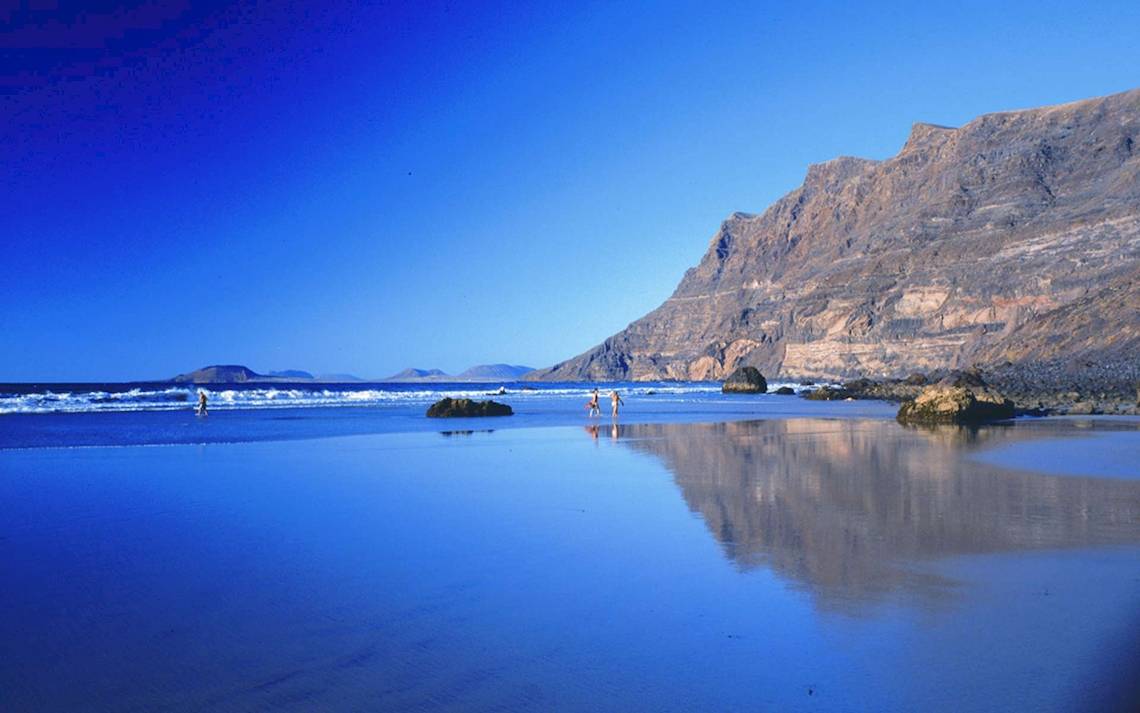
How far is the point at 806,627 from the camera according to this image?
5398mm

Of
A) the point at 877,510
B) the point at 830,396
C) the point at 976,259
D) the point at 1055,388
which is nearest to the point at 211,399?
the point at 830,396

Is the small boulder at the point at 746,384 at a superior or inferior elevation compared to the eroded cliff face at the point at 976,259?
inferior

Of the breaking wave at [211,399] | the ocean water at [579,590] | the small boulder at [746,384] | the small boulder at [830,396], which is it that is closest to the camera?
the ocean water at [579,590]

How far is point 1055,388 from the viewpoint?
133ft

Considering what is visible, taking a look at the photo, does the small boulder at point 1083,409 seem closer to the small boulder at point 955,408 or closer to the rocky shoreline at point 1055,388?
the rocky shoreline at point 1055,388

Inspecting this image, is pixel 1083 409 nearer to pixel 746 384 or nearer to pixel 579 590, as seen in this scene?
pixel 579 590

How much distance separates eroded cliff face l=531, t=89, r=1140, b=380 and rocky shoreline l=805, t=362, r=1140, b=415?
8.69 feet

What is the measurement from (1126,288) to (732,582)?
5999 cm

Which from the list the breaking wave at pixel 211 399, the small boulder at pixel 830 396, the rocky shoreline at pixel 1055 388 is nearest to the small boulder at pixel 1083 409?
the rocky shoreline at pixel 1055 388

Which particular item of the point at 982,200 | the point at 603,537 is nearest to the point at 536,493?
the point at 603,537

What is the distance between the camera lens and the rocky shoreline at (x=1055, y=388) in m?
30.4

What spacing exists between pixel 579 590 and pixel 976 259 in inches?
4154

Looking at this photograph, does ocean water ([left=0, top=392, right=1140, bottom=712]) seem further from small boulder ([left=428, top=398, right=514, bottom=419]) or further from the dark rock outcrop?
small boulder ([left=428, top=398, right=514, bottom=419])

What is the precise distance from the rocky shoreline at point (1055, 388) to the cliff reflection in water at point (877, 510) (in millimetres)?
16430
